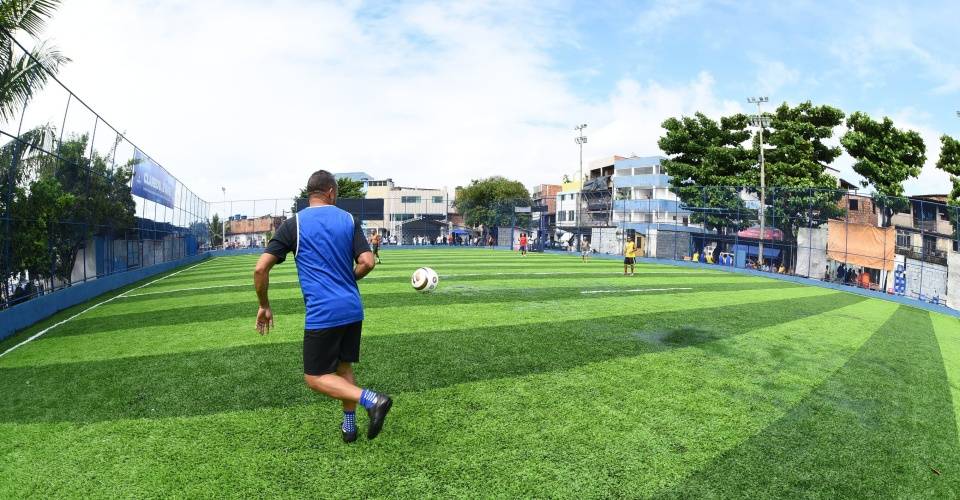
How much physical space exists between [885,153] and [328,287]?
123 ft

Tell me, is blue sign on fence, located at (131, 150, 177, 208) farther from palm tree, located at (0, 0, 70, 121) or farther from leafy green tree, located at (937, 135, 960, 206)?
leafy green tree, located at (937, 135, 960, 206)

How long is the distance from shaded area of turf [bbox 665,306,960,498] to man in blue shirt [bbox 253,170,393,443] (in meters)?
2.21

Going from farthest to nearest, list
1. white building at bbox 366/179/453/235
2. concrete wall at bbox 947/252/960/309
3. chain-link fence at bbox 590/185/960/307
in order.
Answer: white building at bbox 366/179/453/235 → chain-link fence at bbox 590/185/960/307 → concrete wall at bbox 947/252/960/309

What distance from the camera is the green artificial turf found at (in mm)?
3244

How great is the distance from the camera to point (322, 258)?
348 cm

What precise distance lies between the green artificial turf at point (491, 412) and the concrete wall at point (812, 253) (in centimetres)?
1473

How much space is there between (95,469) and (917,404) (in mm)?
7144

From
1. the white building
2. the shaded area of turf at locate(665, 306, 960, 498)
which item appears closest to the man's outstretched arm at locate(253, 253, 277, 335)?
the shaded area of turf at locate(665, 306, 960, 498)

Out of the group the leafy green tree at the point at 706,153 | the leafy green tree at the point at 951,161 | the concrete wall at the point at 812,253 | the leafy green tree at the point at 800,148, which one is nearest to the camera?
the concrete wall at the point at 812,253

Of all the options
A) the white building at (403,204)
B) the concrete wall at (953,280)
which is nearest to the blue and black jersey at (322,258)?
the concrete wall at (953,280)

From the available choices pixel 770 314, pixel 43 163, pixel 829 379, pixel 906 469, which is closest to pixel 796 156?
pixel 770 314

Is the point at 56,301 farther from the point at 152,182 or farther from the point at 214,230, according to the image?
the point at 214,230

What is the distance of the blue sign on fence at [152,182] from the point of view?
16109 mm

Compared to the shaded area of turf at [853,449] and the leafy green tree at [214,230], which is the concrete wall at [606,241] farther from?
the shaded area of turf at [853,449]
